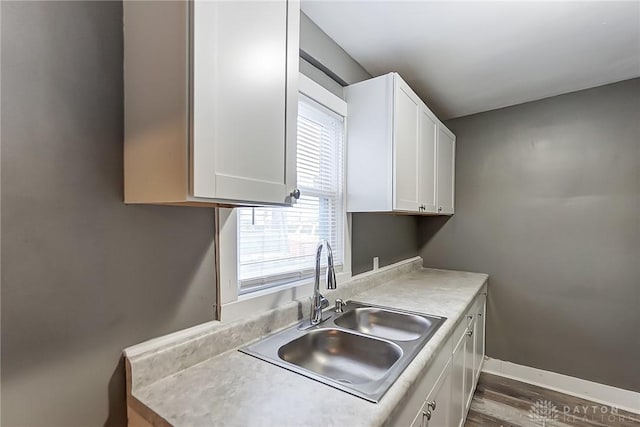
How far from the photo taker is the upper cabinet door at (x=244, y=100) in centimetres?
71

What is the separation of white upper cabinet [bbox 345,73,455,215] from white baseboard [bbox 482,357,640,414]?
1.83 m

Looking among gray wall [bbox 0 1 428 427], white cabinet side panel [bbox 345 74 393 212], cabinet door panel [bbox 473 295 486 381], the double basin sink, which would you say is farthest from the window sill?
cabinet door panel [bbox 473 295 486 381]

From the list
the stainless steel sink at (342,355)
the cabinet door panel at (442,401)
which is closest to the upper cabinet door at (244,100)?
the stainless steel sink at (342,355)

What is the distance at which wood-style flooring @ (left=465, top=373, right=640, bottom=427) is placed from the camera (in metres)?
2.04

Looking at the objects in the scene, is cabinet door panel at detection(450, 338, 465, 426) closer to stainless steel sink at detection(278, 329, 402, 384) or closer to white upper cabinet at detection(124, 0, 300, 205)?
stainless steel sink at detection(278, 329, 402, 384)

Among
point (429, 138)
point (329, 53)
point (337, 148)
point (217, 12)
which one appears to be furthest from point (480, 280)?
point (217, 12)

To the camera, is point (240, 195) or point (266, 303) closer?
point (240, 195)

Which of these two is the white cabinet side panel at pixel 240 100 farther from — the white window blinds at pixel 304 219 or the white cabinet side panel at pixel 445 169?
the white cabinet side panel at pixel 445 169

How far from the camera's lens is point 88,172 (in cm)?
81

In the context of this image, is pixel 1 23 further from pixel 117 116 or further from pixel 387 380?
pixel 387 380

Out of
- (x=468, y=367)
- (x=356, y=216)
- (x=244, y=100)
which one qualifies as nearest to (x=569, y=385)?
(x=468, y=367)

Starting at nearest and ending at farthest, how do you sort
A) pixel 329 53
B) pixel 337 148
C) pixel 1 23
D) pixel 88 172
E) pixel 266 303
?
pixel 1 23 < pixel 88 172 < pixel 266 303 < pixel 329 53 < pixel 337 148

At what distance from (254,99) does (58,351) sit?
0.85 meters

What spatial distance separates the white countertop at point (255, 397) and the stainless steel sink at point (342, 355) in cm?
18
